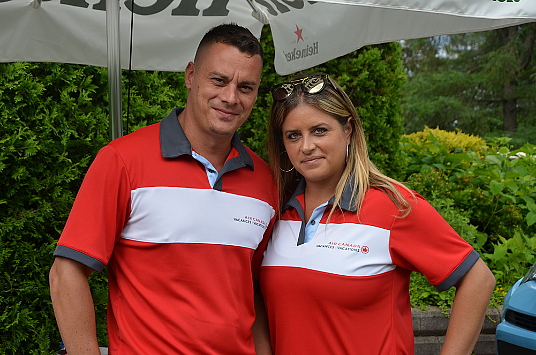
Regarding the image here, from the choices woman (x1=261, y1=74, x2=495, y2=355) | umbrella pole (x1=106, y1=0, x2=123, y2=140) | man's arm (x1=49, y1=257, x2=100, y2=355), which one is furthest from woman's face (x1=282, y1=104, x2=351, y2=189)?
man's arm (x1=49, y1=257, x2=100, y2=355)

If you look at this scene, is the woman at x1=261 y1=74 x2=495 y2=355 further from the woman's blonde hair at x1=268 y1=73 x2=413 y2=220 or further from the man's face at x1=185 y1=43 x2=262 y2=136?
the man's face at x1=185 y1=43 x2=262 y2=136

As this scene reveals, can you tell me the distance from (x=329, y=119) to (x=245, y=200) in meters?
0.53

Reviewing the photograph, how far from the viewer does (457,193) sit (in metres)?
6.26

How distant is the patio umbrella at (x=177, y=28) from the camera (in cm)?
303

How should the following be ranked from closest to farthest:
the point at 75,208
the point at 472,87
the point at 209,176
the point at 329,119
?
the point at 75,208 → the point at 209,176 → the point at 329,119 → the point at 472,87

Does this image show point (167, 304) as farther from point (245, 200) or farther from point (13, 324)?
point (13, 324)

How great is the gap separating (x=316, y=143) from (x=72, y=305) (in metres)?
1.22

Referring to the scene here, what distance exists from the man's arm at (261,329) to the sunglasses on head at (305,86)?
0.93 metres

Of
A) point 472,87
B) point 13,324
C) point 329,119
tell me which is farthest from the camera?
point 472,87

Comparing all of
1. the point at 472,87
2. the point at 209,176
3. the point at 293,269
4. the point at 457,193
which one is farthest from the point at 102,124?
the point at 472,87

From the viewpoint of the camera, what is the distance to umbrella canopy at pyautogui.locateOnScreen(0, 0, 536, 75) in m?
3.12

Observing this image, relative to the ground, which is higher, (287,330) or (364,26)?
(364,26)

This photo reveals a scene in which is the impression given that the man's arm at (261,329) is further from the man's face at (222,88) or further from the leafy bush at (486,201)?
the leafy bush at (486,201)

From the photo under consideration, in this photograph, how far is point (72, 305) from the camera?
6.89ft
